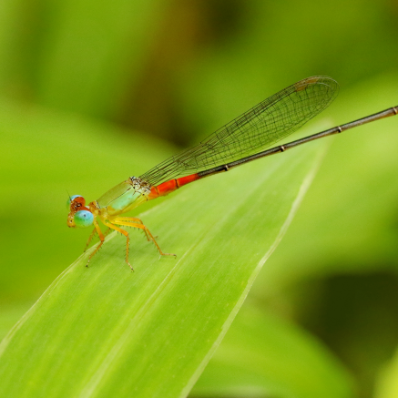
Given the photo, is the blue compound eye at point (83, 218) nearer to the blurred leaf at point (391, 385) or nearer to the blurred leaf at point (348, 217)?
the blurred leaf at point (348, 217)

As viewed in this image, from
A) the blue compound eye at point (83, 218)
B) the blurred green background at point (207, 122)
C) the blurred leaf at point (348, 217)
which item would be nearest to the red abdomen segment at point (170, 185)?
the blurred green background at point (207, 122)

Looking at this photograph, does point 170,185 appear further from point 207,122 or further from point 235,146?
point 207,122

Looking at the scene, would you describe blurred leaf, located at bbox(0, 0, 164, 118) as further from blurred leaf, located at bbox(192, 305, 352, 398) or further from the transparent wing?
blurred leaf, located at bbox(192, 305, 352, 398)

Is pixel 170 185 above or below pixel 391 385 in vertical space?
above

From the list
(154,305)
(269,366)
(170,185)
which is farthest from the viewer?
(170,185)

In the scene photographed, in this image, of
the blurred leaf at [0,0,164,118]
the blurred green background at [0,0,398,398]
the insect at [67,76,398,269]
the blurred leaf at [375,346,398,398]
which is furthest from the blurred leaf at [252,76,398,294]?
the blurred leaf at [0,0,164,118]

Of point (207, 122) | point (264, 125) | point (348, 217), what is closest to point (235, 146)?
point (264, 125)

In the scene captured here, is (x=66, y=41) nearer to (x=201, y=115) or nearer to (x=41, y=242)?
(x=201, y=115)
